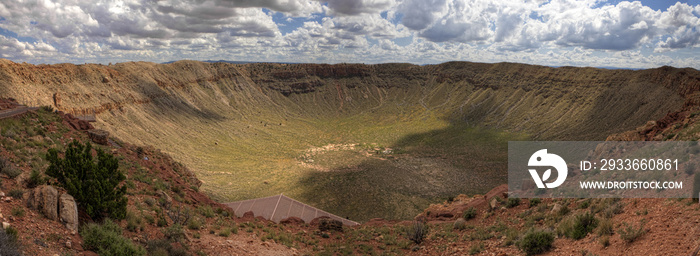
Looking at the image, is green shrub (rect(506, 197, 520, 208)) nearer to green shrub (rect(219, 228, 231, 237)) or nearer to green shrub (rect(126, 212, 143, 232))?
green shrub (rect(219, 228, 231, 237))

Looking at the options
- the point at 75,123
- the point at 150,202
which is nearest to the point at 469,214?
the point at 150,202

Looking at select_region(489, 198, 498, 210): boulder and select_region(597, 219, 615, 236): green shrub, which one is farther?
select_region(489, 198, 498, 210): boulder

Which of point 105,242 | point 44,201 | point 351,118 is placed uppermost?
point 44,201

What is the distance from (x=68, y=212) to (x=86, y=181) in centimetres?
133

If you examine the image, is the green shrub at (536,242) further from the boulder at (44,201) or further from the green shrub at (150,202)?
the green shrub at (150,202)

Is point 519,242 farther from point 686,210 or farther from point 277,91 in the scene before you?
point 277,91

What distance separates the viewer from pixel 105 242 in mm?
9562

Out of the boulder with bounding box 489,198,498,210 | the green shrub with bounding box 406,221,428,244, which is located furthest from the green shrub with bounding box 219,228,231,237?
the boulder with bounding box 489,198,498,210

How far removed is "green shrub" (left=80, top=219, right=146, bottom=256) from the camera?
930 centimetres

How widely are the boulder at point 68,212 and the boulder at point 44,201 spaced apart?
16cm

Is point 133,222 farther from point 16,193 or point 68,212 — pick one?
point 16,193

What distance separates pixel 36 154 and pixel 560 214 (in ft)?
78.4

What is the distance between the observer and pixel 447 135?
78688mm

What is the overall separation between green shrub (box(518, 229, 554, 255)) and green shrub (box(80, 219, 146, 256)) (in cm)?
A: 1328
